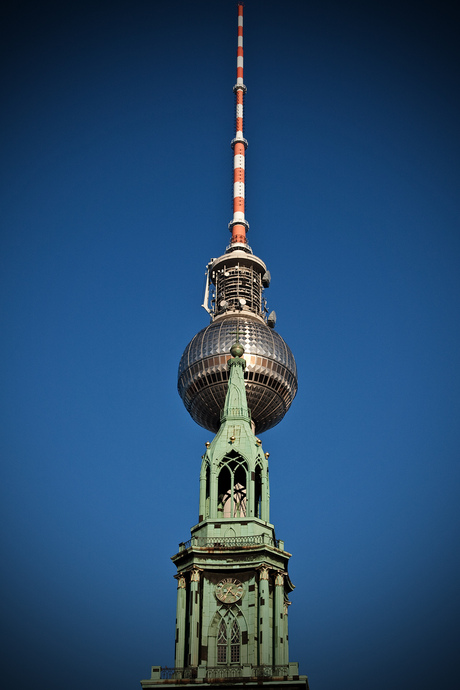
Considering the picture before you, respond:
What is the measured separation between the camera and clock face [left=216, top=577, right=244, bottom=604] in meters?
89.5

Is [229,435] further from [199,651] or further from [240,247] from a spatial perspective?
[240,247]

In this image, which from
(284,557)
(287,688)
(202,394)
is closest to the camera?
(287,688)

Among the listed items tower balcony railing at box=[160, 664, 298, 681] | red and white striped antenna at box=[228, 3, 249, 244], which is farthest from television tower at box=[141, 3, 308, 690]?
red and white striped antenna at box=[228, 3, 249, 244]

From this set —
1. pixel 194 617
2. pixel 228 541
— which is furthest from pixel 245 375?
pixel 194 617

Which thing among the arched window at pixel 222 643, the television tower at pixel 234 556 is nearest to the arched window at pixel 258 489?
the television tower at pixel 234 556

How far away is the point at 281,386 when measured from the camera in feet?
437

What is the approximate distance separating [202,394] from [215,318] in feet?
44.5

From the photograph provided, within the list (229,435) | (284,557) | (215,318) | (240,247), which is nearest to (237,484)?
(229,435)

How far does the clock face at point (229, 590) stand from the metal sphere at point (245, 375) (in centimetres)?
4321

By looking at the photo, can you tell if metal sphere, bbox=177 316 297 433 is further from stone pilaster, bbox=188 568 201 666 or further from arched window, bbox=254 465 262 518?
stone pilaster, bbox=188 568 201 666

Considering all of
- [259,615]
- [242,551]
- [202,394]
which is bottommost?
[259,615]

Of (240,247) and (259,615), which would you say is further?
(240,247)

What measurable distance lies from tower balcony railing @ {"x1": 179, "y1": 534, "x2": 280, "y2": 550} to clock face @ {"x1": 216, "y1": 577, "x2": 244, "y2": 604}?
3194 mm

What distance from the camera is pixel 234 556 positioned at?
9088 cm
